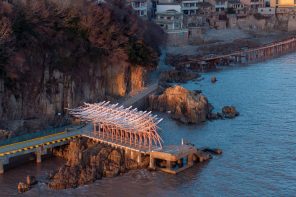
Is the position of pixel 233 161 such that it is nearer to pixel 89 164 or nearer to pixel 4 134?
Answer: pixel 89 164

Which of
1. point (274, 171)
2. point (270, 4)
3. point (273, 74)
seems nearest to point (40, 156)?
point (274, 171)

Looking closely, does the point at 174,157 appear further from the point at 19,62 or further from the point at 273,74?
the point at 273,74

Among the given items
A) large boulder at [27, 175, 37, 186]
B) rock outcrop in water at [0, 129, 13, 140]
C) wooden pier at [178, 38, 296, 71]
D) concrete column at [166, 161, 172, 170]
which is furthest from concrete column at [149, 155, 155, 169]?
wooden pier at [178, 38, 296, 71]

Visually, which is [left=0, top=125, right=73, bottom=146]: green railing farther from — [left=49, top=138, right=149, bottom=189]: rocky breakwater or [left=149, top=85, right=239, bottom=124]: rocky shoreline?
[left=149, top=85, right=239, bottom=124]: rocky shoreline

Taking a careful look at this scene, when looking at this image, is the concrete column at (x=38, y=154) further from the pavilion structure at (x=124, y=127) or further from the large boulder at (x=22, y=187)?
the large boulder at (x=22, y=187)

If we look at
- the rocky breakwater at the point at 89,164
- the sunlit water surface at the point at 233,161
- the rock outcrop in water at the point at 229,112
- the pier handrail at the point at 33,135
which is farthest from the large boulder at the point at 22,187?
the rock outcrop in water at the point at 229,112

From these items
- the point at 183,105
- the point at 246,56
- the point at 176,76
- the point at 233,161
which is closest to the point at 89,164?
the point at 233,161
